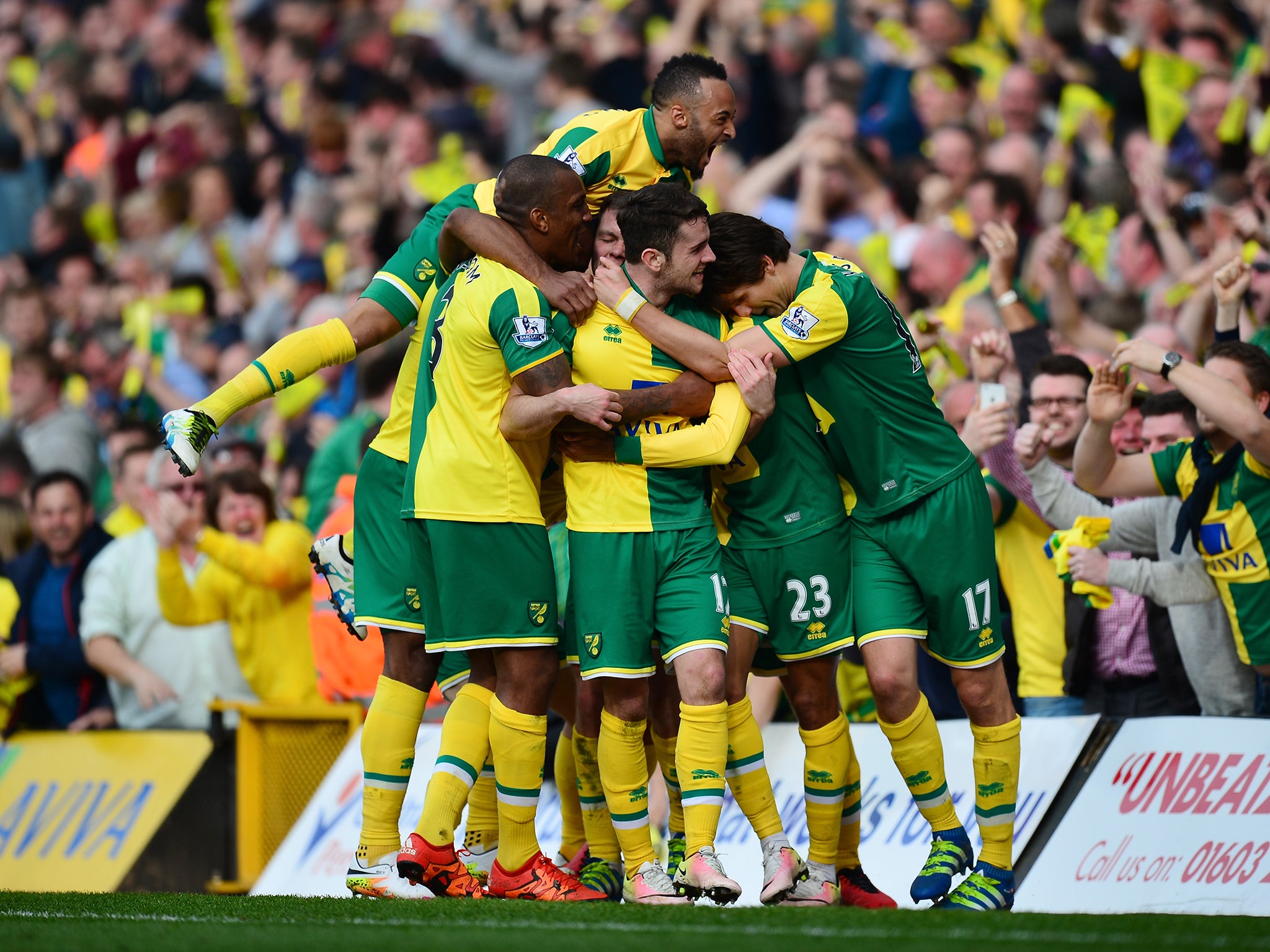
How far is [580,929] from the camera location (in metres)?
4.83

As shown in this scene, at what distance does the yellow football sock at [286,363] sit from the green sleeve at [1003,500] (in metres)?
3.24

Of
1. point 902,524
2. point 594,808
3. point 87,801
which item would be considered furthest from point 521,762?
point 87,801

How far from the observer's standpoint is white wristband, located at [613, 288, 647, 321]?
5887 millimetres

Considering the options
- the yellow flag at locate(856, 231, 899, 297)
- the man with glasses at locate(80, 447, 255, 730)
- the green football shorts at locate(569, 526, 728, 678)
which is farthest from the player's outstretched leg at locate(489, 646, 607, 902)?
the yellow flag at locate(856, 231, 899, 297)

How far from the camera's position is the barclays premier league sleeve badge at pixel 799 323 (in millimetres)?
5836

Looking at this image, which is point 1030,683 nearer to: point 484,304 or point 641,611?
point 641,611

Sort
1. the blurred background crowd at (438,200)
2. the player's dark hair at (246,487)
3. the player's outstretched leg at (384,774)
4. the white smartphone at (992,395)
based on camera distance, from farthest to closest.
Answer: the player's dark hair at (246,487), the blurred background crowd at (438,200), the white smartphone at (992,395), the player's outstretched leg at (384,774)

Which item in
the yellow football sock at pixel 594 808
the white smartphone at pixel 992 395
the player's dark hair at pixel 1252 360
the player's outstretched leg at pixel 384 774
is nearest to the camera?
the player's outstretched leg at pixel 384 774

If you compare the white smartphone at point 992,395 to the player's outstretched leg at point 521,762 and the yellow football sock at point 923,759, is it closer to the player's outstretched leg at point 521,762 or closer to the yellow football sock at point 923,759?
the yellow football sock at point 923,759

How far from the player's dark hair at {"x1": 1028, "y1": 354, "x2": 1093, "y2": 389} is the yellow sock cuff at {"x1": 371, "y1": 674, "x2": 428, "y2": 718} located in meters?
3.49

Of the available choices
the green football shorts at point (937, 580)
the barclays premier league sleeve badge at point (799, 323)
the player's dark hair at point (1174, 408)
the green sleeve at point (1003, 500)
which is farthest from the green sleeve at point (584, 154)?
the player's dark hair at point (1174, 408)

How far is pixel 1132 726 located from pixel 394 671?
10.3ft

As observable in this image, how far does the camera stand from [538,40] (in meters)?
15.7

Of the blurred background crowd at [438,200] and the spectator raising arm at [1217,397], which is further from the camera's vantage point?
the blurred background crowd at [438,200]
